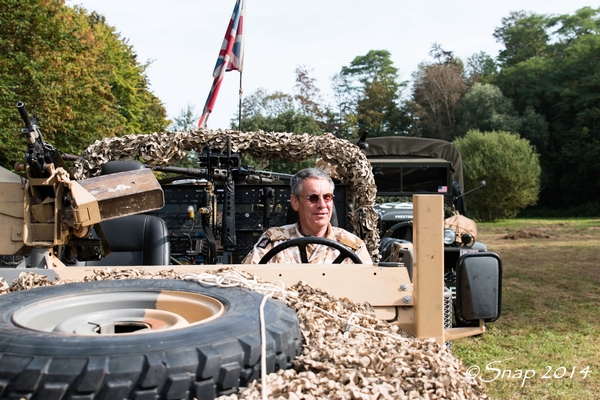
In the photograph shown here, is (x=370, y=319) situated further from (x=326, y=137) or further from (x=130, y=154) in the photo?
(x=130, y=154)

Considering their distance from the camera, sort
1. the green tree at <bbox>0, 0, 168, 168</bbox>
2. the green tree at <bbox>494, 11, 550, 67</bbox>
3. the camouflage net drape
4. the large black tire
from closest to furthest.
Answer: the large black tire → the camouflage net drape → the green tree at <bbox>0, 0, 168, 168</bbox> → the green tree at <bbox>494, 11, 550, 67</bbox>

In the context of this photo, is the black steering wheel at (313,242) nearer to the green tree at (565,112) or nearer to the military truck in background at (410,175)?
the military truck in background at (410,175)

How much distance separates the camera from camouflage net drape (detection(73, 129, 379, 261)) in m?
5.96

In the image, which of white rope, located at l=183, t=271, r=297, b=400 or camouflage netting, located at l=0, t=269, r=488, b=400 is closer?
camouflage netting, located at l=0, t=269, r=488, b=400

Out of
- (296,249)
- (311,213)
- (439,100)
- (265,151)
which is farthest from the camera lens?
(439,100)

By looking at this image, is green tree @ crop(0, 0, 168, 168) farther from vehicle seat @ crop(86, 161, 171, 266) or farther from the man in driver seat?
the man in driver seat

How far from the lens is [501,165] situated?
33.4 meters

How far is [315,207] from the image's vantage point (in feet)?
12.1

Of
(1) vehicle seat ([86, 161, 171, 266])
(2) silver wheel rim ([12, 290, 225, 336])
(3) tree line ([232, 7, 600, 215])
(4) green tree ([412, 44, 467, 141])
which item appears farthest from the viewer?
(4) green tree ([412, 44, 467, 141])

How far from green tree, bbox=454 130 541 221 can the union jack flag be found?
24078 millimetres

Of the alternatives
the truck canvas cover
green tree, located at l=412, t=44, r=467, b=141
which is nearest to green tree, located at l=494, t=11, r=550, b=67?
green tree, located at l=412, t=44, r=467, b=141

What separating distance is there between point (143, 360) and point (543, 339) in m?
5.23

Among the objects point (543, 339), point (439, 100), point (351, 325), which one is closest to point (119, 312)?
point (351, 325)

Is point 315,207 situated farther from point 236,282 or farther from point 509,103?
point 509,103
